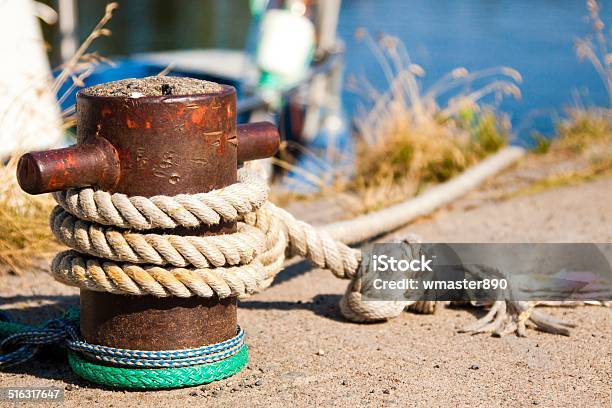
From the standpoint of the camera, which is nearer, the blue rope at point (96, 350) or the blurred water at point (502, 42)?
the blue rope at point (96, 350)

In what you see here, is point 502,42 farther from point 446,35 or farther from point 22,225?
point 22,225

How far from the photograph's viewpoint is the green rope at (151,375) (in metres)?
2.55

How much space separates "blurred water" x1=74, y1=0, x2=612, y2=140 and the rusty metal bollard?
27.6 ft

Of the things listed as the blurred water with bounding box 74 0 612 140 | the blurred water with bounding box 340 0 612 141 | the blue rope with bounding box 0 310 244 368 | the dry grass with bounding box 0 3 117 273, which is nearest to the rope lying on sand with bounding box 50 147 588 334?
the blue rope with bounding box 0 310 244 368

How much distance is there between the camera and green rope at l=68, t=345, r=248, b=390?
255 cm

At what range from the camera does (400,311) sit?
10.4 ft

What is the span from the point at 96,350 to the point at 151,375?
172mm

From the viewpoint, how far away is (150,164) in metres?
2.49

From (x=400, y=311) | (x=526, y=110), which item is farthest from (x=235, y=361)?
(x=526, y=110)

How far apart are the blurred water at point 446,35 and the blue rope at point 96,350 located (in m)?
8.41

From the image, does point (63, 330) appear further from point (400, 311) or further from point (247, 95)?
point (247, 95)
